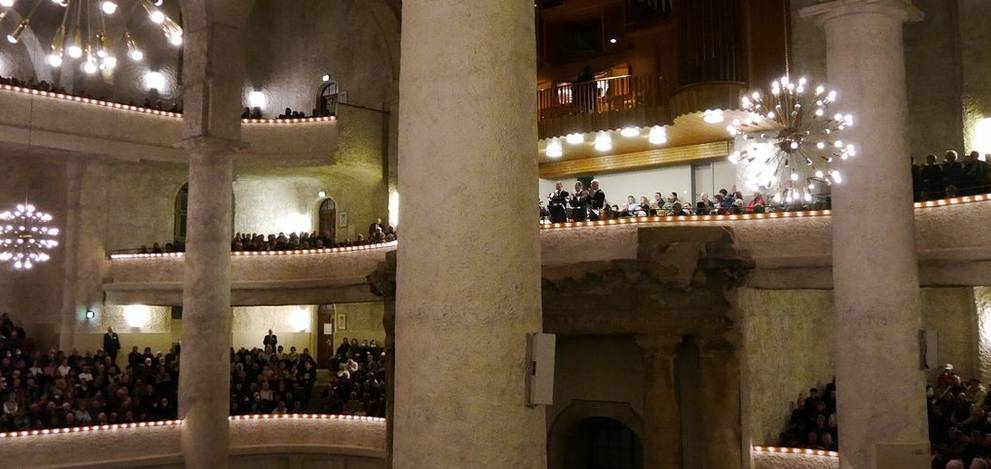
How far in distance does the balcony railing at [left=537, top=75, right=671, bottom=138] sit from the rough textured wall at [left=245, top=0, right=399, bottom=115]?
25.8 feet

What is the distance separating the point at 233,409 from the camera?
67.5ft

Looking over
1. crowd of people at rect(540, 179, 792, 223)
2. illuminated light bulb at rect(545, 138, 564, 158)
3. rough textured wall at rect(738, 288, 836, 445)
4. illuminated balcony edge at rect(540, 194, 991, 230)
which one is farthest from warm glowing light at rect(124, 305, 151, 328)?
rough textured wall at rect(738, 288, 836, 445)

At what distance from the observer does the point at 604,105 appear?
2009 centimetres

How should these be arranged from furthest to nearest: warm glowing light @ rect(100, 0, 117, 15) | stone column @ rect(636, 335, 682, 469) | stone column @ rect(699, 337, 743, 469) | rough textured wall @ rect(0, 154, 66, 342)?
rough textured wall @ rect(0, 154, 66, 342)
stone column @ rect(636, 335, 682, 469)
stone column @ rect(699, 337, 743, 469)
warm glowing light @ rect(100, 0, 117, 15)

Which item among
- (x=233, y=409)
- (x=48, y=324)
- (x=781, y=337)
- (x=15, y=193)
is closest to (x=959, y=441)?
(x=781, y=337)

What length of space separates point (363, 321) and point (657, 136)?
38.1 ft

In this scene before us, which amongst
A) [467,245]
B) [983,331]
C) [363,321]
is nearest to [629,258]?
[983,331]

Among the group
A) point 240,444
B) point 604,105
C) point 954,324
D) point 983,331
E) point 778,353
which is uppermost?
point 604,105

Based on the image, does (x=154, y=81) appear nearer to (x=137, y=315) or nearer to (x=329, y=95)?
(x=329, y=95)

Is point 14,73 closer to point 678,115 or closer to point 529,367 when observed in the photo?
point 678,115

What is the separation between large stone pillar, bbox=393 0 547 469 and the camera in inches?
176

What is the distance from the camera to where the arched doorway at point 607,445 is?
17141 mm

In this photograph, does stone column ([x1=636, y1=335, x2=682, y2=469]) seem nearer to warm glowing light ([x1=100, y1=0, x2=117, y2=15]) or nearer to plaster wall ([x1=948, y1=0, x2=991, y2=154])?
plaster wall ([x1=948, y1=0, x2=991, y2=154])

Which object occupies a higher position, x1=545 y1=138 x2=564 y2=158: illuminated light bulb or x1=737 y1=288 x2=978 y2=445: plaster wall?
x1=545 y1=138 x2=564 y2=158: illuminated light bulb
